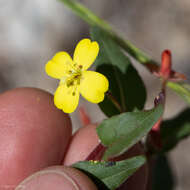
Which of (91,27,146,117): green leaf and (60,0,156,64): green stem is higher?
(60,0,156,64): green stem

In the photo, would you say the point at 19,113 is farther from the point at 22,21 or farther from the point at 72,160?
the point at 22,21

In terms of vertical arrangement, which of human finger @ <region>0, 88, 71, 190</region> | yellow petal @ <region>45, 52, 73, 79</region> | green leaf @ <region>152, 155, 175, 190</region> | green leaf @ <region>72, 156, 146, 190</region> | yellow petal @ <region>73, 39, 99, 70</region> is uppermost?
yellow petal @ <region>73, 39, 99, 70</region>

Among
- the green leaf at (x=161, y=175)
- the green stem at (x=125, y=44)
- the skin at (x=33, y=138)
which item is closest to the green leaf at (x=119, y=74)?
the green stem at (x=125, y=44)

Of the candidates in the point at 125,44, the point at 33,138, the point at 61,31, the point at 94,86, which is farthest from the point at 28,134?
the point at 61,31

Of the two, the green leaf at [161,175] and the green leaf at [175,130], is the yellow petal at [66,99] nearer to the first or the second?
the green leaf at [175,130]

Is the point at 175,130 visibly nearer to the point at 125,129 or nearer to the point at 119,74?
the point at 119,74

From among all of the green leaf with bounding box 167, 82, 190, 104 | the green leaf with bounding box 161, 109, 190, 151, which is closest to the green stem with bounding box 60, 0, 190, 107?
the green leaf with bounding box 167, 82, 190, 104

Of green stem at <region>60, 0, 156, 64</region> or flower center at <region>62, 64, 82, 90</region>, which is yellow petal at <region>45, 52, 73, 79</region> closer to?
flower center at <region>62, 64, 82, 90</region>
